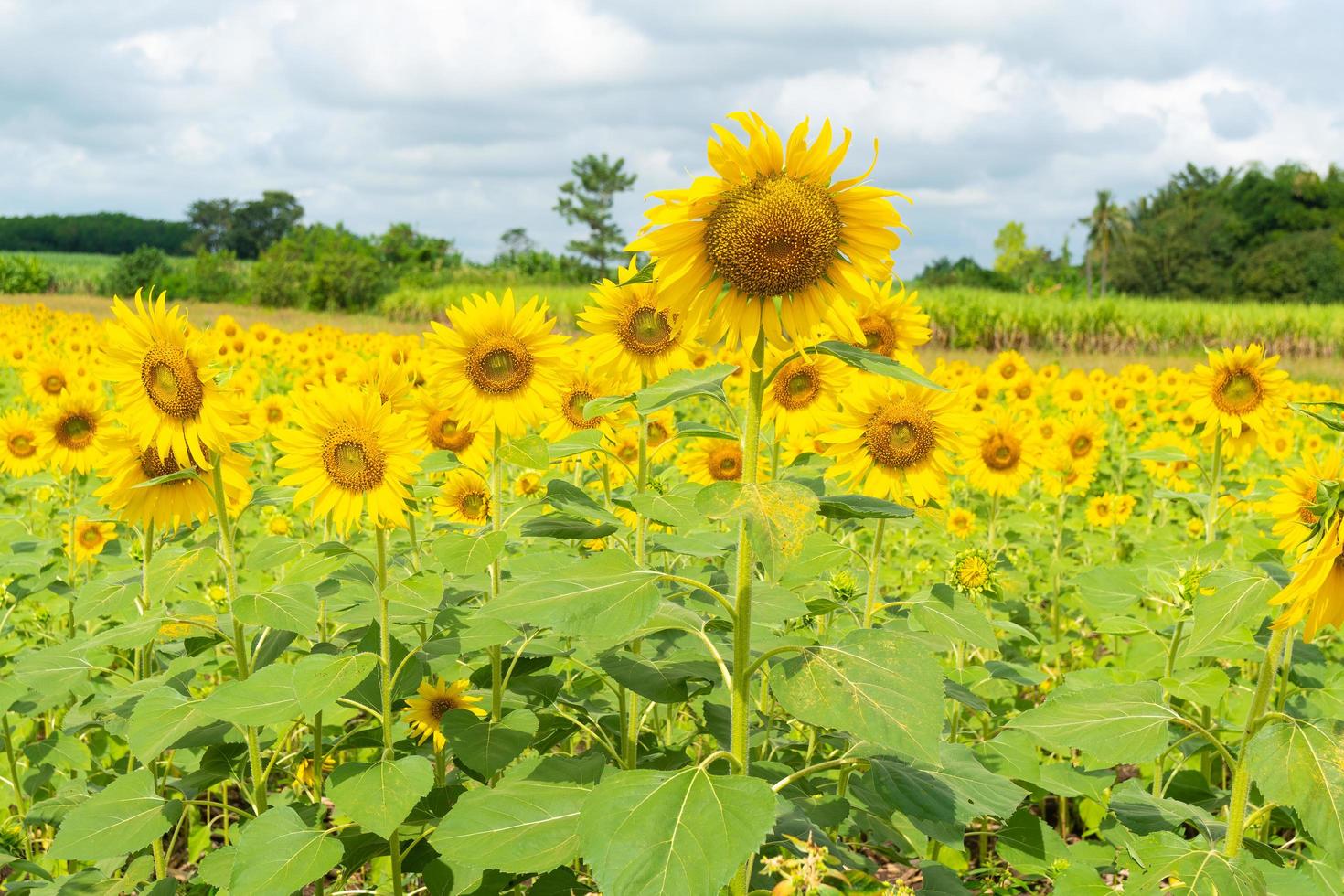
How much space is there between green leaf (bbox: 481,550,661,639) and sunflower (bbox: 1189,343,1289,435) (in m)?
3.18

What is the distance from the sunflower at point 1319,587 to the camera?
1703 mm

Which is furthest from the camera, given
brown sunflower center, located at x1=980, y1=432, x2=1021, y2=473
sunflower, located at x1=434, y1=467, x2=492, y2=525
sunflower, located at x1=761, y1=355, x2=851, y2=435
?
brown sunflower center, located at x1=980, y1=432, x2=1021, y2=473

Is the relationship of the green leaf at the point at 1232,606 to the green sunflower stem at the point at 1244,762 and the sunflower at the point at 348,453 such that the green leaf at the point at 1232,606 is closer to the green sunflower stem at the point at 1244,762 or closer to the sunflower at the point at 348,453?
the green sunflower stem at the point at 1244,762

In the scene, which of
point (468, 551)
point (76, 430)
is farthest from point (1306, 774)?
point (76, 430)

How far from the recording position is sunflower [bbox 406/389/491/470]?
119 inches

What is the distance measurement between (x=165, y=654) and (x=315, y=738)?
0.98 m

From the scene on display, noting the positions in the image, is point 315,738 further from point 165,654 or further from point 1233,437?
point 1233,437

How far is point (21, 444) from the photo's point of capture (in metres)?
4.81

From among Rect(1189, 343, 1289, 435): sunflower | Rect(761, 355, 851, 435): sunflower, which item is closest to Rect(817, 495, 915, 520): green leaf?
Rect(761, 355, 851, 435): sunflower

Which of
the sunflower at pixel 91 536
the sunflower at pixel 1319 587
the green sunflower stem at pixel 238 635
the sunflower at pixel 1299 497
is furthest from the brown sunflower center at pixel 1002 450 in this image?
the sunflower at pixel 91 536

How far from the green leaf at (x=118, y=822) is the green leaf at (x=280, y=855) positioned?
0.33 metres

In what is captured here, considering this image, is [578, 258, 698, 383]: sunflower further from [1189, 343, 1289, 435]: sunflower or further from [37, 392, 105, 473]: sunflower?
[1189, 343, 1289, 435]: sunflower

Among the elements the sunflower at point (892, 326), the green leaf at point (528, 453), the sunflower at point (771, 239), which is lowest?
the green leaf at point (528, 453)

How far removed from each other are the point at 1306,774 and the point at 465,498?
101 inches
